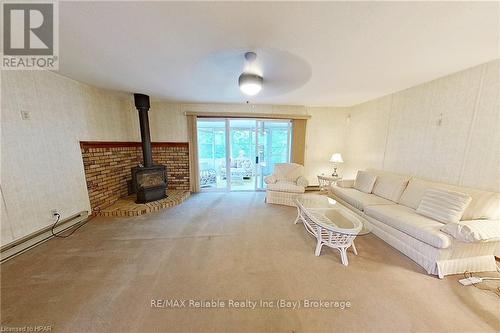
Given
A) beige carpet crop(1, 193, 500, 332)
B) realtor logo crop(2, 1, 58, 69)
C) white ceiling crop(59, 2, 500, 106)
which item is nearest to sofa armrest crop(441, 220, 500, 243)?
beige carpet crop(1, 193, 500, 332)

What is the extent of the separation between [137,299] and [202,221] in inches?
60.5

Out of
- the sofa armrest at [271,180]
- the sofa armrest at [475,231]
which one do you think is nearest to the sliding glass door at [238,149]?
the sofa armrest at [271,180]

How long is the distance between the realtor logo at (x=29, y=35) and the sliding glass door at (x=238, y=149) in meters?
2.85

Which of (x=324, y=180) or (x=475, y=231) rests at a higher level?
(x=475, y=231)

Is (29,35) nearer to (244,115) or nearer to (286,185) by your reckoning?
(244,115)

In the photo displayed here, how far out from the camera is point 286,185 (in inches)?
152

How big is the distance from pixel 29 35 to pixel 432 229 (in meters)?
4.54

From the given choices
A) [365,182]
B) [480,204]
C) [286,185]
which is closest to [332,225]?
[480,204]

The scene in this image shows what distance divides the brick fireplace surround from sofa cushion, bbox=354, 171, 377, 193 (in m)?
4.10

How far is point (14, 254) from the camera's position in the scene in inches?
81.8

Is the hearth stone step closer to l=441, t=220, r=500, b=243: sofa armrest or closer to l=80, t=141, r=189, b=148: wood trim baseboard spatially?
l=80, t=141, r=189, b=148: wood trim baseboard

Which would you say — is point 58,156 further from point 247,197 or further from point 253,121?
point 253,121

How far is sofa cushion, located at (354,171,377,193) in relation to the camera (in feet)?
10.9

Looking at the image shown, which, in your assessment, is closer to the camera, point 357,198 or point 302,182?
point 357,198
